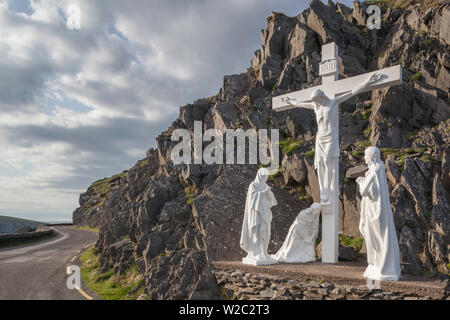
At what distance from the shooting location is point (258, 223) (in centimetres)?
917

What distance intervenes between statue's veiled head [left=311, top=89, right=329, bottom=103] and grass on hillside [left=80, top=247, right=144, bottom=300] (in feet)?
27.4

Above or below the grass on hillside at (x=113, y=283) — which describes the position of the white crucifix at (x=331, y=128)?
above

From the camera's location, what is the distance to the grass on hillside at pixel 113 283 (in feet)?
36.1

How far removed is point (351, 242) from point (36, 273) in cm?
A: 1271

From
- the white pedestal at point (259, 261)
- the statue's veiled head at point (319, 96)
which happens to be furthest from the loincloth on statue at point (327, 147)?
the white pedestal at point (259, 261)

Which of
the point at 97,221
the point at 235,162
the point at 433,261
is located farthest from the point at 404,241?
the point at 97,221

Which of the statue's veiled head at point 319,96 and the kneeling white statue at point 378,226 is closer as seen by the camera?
the kneeling white statue at point 378,226

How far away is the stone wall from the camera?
6621mm

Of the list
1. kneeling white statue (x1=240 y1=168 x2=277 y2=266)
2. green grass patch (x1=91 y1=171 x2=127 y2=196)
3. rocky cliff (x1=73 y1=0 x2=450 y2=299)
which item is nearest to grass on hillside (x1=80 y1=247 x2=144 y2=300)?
rocky cliff (x1=73 y1=0 x2=450 y2=299)

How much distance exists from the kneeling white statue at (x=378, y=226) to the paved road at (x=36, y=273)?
9.12 m

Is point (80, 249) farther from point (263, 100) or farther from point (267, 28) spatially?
point (267, 28)

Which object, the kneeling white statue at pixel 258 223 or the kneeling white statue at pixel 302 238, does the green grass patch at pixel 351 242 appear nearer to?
the kneeling white statue at pixel 302 238

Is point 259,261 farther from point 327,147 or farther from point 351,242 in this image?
point 327,147
